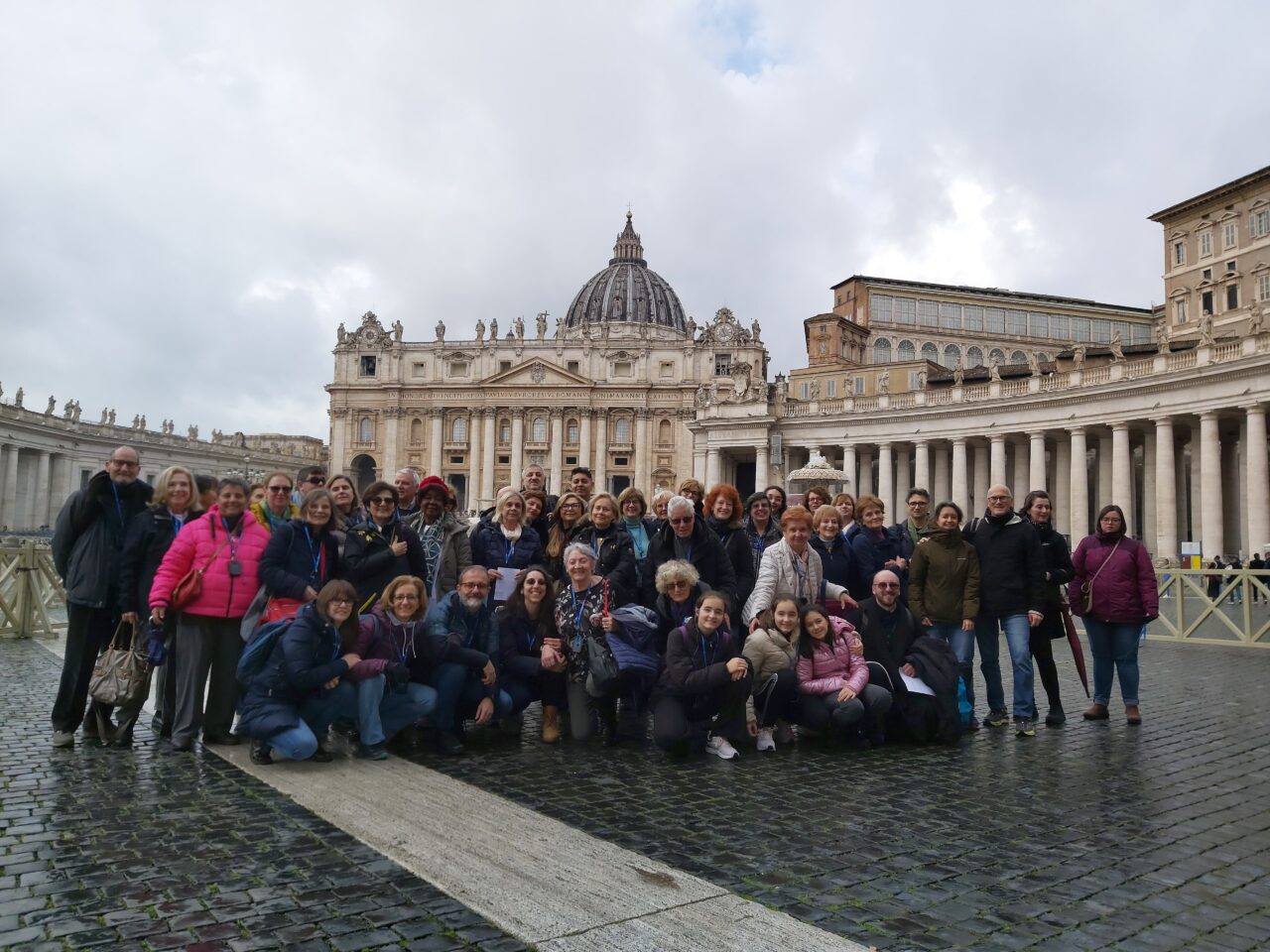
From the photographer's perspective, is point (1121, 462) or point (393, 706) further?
point (1121, 462)

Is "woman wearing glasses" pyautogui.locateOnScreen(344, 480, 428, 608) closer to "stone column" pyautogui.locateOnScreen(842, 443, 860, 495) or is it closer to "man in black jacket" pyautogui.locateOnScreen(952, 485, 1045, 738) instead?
"man in black jacket" pyautogui.locateOnScreen(952, 485, 1045, 738)

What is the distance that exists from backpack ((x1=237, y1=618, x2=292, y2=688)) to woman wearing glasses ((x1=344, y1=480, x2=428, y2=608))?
2.46 feet

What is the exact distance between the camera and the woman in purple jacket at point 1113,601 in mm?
8781

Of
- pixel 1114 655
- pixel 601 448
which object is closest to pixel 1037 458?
pixel 1114 655

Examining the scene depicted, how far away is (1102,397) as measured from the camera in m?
33.9

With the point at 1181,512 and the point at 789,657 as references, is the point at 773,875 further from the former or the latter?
the point at 1181,512

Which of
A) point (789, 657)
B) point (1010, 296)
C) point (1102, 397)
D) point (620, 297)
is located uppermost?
point (620, 297)

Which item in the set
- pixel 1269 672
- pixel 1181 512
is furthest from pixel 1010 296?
pixel 1269 672

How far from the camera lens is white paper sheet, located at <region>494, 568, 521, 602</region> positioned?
826cm

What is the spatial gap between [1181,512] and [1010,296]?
36545 millimetres

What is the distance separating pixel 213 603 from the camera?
7.20m

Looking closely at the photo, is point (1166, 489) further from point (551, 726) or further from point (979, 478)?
point (551, 726)

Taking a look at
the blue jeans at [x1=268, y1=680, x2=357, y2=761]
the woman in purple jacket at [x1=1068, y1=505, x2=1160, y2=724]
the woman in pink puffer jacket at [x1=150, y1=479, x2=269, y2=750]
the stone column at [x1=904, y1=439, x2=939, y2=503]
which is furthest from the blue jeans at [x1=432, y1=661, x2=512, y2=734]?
the stone column at [x1=904, y1=439, x2=939, y2=503]

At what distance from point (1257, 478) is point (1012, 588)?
87.5ft
